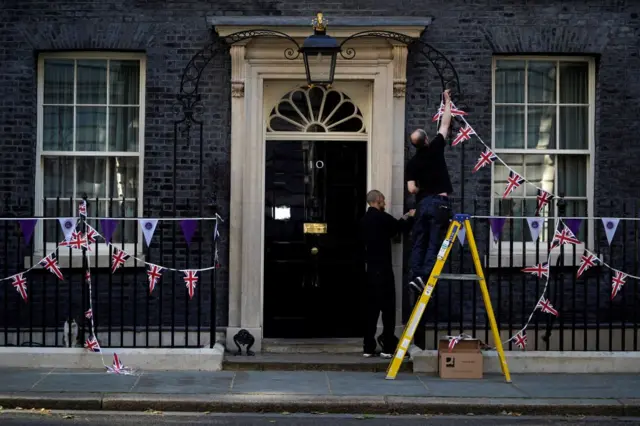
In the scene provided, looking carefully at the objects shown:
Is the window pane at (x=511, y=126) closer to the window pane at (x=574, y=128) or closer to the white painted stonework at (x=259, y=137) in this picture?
the window pane at (x=574, y=128)

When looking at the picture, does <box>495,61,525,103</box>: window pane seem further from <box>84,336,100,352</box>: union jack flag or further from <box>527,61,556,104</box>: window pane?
Answer: <box>84,336,100,352</box>: union jack flag

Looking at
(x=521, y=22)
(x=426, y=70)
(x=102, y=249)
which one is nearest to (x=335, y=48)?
(x=426, y=70)

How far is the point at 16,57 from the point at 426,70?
4.73m

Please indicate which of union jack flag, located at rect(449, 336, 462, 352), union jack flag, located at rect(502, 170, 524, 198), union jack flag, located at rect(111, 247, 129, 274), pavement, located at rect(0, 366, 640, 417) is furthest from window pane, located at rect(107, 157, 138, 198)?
union jack flag, located at rect(502, 170, 524, 198)

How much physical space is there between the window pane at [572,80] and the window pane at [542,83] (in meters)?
0.11

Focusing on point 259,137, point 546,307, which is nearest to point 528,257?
point 546,307

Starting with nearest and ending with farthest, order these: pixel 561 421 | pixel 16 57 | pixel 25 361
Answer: pixel 561 421 → pixel 25 361 → pixel 16 57

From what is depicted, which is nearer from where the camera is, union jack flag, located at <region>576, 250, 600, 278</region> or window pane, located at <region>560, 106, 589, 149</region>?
union jack flag, located at <region>576, 250, 600, 278</region>

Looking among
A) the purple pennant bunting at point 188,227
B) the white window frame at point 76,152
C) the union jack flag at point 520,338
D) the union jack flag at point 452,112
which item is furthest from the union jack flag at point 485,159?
the white window frame at point 76,152

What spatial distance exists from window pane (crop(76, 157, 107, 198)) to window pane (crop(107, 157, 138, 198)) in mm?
95

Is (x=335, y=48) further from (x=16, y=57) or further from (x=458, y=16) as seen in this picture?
(x=16, y=57)

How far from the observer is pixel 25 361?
11.0 meters

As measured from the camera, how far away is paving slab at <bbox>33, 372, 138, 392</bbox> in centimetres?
970

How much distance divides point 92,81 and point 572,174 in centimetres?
583
